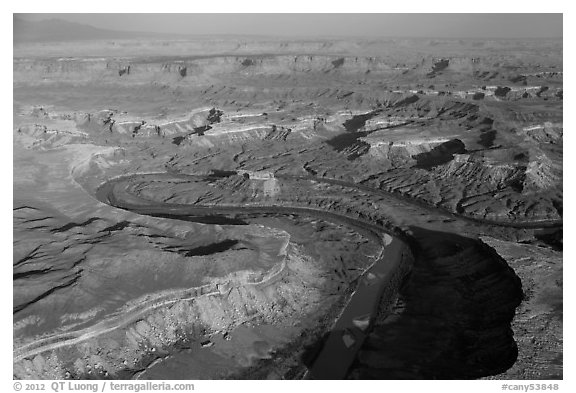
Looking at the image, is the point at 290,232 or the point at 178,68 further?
the point at 178,68

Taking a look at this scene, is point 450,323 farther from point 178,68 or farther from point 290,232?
point 178,68

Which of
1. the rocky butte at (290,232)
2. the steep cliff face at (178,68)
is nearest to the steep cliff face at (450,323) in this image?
the rocky butte at (290,232)

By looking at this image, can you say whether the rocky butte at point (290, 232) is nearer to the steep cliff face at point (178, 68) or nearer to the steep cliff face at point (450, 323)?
the steep cliff face at point (450, 323)

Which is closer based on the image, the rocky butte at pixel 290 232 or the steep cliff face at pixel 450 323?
the steep cliff face at pixel 450 323

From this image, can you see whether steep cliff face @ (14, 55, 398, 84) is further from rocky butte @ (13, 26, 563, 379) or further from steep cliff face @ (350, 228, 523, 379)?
steep cliff face @ (350, 228, 523, 379)

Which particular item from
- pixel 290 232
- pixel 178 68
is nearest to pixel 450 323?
pixel 290 232

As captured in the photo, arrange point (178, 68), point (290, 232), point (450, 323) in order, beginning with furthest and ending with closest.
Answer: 1. point (178, 68)
2. point (290, 232)
3. point (450, 323)

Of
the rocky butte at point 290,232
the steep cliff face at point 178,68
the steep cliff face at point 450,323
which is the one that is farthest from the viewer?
the steep cliff face at point 178,68

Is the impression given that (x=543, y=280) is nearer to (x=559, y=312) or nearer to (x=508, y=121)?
(x=559, y=312)

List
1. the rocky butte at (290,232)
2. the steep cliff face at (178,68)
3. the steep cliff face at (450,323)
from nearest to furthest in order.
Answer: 1. the steep cliff face at (450,323)
2. the rocky butte at (290,232)
3. the steep cliff face at (178,68)
